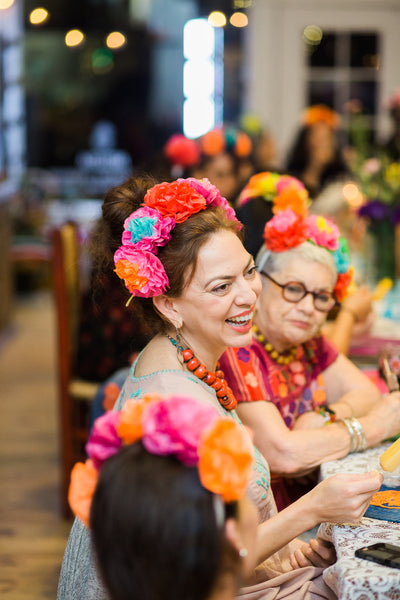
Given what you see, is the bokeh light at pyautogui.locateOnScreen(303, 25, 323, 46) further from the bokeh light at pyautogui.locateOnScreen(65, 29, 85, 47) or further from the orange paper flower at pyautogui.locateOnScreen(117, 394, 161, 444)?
the orange paper flower at pyautogui.locateOnScreen(117, 394, 161, 444)

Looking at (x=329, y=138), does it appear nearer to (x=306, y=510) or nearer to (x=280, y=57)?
(x=280, y=57)

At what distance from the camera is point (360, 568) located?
3.79ft

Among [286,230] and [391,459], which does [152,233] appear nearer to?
[286,230]

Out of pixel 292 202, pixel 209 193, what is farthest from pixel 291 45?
pixel 209 193

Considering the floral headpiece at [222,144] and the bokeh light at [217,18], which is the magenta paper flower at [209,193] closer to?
the floral headpiece at [222,144]

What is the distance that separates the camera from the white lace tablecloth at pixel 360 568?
3.66ft

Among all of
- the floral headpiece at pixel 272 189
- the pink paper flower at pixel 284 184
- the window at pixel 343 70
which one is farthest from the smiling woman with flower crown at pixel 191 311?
the window at pixel 343 70

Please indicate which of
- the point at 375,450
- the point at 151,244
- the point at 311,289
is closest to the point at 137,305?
the point at 151,244

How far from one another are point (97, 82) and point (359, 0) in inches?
119

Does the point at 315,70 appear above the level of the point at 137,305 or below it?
above

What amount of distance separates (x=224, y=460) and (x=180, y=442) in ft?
0.20

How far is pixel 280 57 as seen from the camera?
7.00 m

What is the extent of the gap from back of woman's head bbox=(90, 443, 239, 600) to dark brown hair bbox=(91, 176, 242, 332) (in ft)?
1.95

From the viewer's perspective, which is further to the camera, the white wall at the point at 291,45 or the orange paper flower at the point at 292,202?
the white wall at the point at 291,45
